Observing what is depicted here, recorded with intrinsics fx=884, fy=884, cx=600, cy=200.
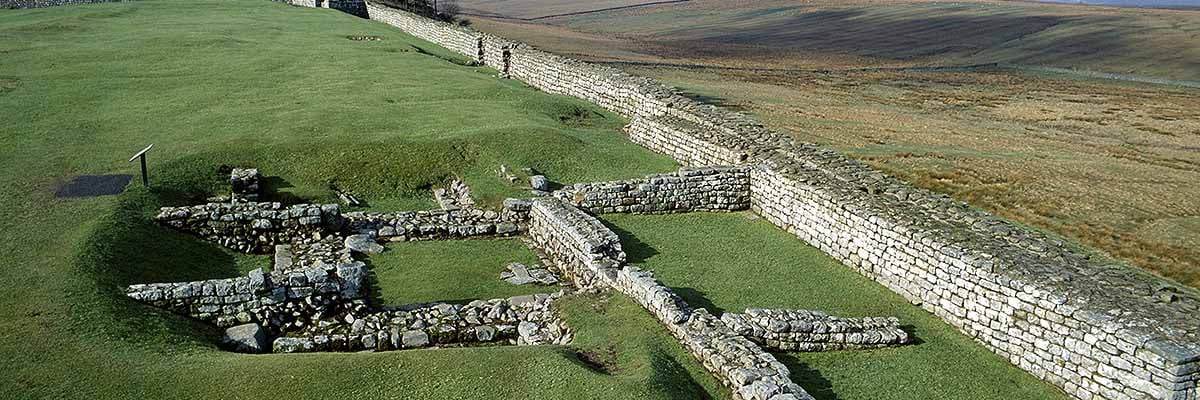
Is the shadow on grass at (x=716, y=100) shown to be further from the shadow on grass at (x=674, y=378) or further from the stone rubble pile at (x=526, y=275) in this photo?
the shadow on grass at (x=674, y=378)

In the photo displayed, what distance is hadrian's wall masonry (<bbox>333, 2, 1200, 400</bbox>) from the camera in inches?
464

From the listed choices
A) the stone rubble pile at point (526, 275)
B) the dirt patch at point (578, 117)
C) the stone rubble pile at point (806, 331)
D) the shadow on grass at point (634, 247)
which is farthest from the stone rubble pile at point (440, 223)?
the dirt patch at point (578, 117)

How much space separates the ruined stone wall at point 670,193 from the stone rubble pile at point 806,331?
6.92 m

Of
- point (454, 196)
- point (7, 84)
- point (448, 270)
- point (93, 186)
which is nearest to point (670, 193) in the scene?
point (454, 196)

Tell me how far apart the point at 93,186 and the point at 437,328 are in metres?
9.88

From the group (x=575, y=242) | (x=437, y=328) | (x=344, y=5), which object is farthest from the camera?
(x=344, y=5)

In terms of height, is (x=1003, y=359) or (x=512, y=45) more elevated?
(x=512, y=45)

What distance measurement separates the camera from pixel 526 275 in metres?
17.1

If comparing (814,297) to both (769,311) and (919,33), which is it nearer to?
(769,311)

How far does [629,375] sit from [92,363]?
22.7 ft

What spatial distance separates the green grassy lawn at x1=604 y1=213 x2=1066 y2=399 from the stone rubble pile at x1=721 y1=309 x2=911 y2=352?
0.18 m

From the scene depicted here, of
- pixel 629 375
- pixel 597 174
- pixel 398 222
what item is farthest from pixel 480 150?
pixel 629 375

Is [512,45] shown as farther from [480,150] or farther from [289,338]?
[289,338]

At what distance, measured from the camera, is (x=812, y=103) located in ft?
149
